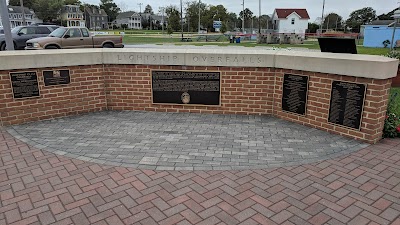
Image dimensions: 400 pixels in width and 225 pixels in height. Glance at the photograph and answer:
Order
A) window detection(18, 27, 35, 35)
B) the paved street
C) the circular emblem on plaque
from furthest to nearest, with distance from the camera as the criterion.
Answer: window detection(18, 27, 35, 35), the circular emblem on plaque, the paved street

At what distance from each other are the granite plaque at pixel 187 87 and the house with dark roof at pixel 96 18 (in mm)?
115350

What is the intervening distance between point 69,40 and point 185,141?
15072 millimetres

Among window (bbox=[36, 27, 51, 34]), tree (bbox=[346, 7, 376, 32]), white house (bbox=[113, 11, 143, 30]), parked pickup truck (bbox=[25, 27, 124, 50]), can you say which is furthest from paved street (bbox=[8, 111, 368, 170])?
white house (bbox=[113, 11, 143, 30])

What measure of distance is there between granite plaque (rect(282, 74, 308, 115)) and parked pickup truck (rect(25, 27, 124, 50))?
1458cm

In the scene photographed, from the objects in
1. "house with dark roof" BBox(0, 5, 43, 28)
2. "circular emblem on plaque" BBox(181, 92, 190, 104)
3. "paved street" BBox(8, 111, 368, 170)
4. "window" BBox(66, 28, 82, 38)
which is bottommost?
"paved street" BBox(8, 111, 368, 170)

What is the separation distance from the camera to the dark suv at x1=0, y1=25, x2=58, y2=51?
64.8ft

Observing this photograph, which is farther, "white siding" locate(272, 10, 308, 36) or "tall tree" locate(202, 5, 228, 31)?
"tall tree" locate(202, 5, 228, 31)

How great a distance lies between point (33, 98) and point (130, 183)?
3723mm

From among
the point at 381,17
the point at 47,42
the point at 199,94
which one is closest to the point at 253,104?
the point at 199,94

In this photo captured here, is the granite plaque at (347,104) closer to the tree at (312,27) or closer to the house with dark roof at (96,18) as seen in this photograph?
the tree at (312,27)

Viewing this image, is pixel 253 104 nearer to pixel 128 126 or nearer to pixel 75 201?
pixel 128 126

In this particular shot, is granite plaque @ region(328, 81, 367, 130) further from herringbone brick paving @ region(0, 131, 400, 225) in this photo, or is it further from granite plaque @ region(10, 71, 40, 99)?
granite plaque @ region(10, 71, 40, 99)

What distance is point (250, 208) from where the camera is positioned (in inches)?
137

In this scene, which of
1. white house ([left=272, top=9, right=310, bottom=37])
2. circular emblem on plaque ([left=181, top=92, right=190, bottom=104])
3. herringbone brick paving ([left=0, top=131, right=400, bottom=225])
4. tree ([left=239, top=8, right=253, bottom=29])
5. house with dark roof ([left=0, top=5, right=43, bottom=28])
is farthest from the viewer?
tree ([left=239, top=8, right=253, bottom=29])
